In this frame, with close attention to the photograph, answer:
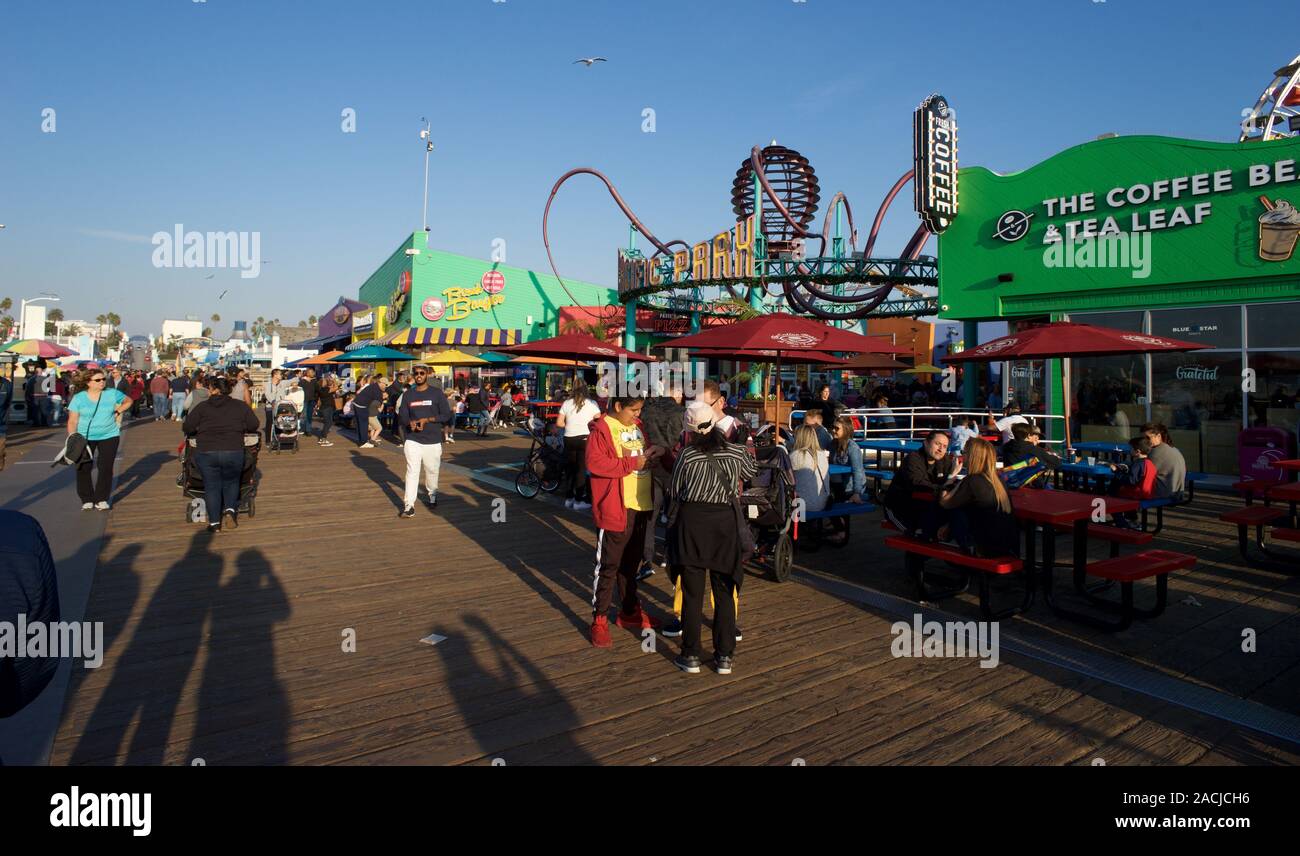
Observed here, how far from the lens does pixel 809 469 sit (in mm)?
7641

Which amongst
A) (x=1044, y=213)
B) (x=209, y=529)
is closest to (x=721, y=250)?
(x=1044, y=213)

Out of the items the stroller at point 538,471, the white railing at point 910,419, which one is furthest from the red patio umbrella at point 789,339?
the white railing at point 910,419

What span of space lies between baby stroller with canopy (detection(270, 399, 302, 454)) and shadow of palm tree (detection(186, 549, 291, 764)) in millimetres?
11746

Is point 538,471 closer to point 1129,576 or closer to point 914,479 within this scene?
point 914,479

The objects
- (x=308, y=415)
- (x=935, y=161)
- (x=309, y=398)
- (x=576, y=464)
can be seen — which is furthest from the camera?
(x=308, y=415)

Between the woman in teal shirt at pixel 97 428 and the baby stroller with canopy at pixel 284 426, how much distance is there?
23.8 ft

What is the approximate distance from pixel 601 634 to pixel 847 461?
5.00 metres

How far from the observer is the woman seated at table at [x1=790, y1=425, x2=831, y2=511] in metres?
7.61

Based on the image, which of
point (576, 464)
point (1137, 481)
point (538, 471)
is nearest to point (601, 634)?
point (576, 464)

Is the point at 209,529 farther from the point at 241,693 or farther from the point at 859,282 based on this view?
the point at 859,282

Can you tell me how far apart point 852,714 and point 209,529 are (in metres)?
7.97
